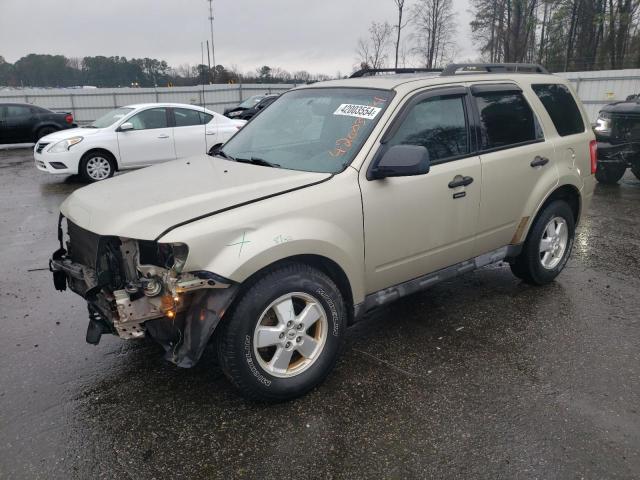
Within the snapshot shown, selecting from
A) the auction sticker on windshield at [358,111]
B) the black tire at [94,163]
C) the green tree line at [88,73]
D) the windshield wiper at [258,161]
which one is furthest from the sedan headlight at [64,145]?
the green tree line at [88,73]

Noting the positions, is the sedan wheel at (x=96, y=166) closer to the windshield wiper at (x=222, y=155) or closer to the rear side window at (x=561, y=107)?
the windshield wiper at (x=222, y=155)

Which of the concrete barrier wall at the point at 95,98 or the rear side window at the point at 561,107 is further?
the concrete barrier wall at the point at 95,98

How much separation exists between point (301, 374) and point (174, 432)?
0.78 meters

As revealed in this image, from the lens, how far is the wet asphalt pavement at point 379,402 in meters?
2.62

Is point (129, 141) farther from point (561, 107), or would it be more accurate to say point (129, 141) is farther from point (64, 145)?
point (561, 107)

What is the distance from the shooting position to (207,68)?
2426 inches

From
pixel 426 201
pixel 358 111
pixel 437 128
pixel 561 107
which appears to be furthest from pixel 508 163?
pixel 358 111

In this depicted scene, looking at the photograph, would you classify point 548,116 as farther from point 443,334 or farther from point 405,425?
point 405,425

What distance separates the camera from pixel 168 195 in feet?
9.87

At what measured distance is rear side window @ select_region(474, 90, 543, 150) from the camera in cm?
407

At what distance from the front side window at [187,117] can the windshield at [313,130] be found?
24.2 feet

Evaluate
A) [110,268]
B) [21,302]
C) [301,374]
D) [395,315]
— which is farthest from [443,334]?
[21,302]

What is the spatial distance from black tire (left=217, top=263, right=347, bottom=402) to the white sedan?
25.7 ft

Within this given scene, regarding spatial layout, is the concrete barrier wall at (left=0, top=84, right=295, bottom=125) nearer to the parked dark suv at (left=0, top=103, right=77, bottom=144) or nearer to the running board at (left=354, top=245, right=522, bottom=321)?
the parked dark suv at (left=0, top=103, right=77, bottom=144)
